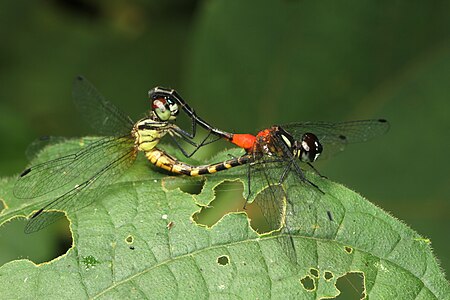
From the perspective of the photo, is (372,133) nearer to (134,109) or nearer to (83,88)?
(83,88)

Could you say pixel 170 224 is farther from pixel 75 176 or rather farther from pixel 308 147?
pixel 308 147

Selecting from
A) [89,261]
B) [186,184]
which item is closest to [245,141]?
[186,184]

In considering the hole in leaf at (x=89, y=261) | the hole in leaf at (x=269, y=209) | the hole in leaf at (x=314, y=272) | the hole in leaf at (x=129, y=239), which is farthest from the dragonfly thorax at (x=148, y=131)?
the hole in leaf at (x=314, y=272)

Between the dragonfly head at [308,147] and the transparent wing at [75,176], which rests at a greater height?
the dragonfly head at [308,147]

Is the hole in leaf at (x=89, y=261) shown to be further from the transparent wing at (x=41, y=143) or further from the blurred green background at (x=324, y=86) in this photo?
the blurred green background at (x=324, y=86)

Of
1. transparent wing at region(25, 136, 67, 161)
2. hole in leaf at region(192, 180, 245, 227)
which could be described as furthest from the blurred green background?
hole in leaf at region(192, 180, 245, 227)

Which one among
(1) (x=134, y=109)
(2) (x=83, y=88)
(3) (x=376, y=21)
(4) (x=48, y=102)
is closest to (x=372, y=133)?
(3) (x=376, y=21)

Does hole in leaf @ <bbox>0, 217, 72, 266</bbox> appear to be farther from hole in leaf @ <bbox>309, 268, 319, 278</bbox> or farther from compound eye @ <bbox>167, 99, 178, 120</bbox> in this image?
hole in leaf @ <bbox>309, 268, 319, 278</bbox>
